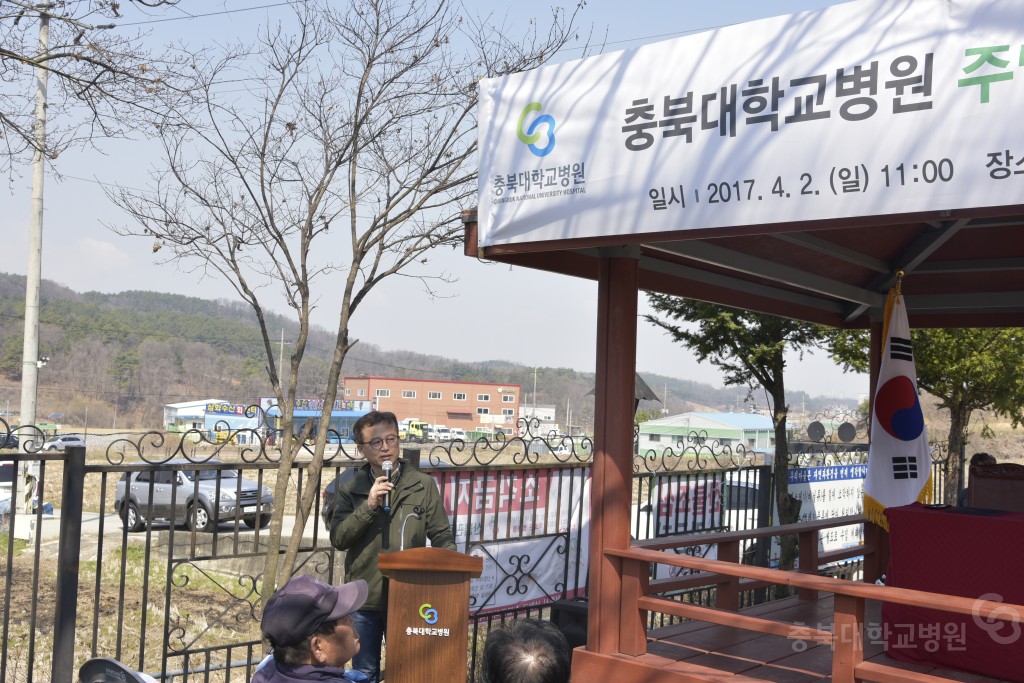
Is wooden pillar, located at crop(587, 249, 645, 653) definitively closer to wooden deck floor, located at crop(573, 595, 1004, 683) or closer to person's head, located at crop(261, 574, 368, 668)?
wooden deck floor, located at crop(573, 595, 1004, 683)

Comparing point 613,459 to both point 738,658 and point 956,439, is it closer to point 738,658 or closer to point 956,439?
point 738,658

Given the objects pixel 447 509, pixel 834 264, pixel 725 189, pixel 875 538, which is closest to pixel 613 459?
pixel 447 509

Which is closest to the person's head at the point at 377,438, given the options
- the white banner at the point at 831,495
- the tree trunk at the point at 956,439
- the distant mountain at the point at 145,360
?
the white banner at the point at 831,495

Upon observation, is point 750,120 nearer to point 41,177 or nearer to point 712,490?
point 712,490

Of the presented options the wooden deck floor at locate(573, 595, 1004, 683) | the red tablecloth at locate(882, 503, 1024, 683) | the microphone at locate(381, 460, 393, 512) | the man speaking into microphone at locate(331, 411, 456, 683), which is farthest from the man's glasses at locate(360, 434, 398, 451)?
the red tablecloth at locate(882, 503, 1024, 683)

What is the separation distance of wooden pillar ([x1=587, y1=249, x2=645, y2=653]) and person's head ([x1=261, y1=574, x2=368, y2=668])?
94.0 inches

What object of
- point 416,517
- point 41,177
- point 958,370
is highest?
point 41,177

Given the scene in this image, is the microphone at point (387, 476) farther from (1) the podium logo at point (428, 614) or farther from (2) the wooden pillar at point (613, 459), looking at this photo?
(2) the wooden pillar at point (613, 459)

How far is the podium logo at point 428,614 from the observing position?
3893 millimetres

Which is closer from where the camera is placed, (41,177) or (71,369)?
(41,177)

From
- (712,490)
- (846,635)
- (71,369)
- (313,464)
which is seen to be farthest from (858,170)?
(71,369)

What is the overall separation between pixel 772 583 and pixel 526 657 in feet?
9.45

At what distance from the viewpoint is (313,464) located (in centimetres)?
576

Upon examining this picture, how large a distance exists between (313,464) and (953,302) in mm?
5401
